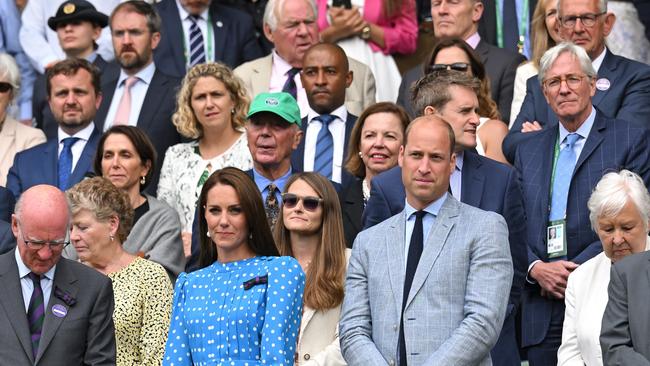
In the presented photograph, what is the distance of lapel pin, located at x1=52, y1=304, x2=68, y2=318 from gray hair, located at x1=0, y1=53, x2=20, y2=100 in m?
4.73

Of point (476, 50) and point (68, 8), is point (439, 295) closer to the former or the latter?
point (476, 50)

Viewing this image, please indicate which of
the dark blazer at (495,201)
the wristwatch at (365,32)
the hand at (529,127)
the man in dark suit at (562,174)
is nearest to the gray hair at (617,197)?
the dark blazer at (495,201)

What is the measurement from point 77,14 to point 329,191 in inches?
219

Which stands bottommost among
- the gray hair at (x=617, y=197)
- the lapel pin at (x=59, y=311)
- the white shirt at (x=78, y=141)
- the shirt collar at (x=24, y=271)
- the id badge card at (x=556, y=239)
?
the lapel pin at (x=59, y=311)

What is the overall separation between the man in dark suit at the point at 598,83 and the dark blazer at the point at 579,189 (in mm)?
656

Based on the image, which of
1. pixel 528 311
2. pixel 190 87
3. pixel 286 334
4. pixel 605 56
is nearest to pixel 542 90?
pixel 605 56

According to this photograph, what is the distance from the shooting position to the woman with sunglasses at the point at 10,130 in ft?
45.2

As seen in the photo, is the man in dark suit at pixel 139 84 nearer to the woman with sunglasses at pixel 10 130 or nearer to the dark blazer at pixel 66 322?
the woman with sunglasses at pixel 10 130

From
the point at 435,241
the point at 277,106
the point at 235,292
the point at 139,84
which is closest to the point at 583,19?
the point at 277,106

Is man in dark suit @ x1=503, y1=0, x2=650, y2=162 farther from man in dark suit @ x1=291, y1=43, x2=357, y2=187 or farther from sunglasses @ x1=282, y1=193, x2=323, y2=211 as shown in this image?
sunglasses @ x1=282, y1=193, x2=323, y2=211

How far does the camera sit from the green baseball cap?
11508mm

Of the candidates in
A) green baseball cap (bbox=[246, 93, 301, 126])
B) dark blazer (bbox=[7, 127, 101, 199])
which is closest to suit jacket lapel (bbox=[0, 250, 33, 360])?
green baseball cap (bbox=[246, 93, 301, 126])

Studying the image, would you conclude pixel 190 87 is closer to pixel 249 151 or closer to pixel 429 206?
pixel 249 151

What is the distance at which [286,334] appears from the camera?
335 inches
